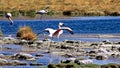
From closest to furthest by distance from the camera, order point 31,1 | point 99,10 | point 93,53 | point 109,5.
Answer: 1. point 93,53
2. point 99,10
3. point 109,5
4. point 31,1

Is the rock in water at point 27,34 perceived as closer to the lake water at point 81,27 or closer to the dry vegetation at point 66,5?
the lake water at point 81,27

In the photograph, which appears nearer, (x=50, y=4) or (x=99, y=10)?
(x=99, y=10)

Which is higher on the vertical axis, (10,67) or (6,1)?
(10,67)

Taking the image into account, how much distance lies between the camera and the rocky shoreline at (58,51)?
91.6 ft

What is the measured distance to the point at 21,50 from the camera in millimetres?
35438

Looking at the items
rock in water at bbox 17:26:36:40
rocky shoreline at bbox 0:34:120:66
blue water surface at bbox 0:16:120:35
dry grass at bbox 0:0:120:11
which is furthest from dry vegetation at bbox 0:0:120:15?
rocky shoreline at bbox 0:34:120:66

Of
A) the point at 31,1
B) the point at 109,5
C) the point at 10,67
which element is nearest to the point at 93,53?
the point at 10,67

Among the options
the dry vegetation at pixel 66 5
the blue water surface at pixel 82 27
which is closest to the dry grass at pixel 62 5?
the dry vegetation at pixel 66 5

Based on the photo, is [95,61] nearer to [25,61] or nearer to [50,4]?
[25,61]

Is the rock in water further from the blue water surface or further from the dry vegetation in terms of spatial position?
the dry vegetation

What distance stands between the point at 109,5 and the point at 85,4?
5323 mm

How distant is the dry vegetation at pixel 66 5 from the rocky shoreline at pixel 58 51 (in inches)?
2247

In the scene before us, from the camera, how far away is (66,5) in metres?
111

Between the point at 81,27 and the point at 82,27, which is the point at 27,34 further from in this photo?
the point at 81,27
